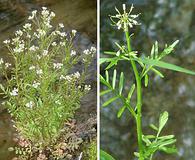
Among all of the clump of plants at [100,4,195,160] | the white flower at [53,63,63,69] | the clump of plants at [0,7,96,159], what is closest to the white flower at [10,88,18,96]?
the clump of plants at [0,7,96,159]

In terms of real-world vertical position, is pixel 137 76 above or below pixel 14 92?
above

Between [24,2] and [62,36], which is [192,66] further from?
[24,2]

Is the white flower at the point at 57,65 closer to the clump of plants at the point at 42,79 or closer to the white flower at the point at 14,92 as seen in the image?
the clump of plants at the point at 42,79

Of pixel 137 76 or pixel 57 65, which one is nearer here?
pixel 137 76

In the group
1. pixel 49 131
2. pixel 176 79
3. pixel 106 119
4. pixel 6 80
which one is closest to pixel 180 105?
pixel 176 79

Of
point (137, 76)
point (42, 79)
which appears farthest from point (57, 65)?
point (137, 76)

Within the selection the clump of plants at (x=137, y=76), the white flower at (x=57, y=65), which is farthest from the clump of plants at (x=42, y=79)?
the clump of plants at (x=137, y=76)

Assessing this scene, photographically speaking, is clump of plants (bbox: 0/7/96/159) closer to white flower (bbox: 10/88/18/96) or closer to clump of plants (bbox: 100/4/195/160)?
white flower (bbox: 10/88/18/96)

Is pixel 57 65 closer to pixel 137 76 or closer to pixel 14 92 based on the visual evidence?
pixel 14 92
